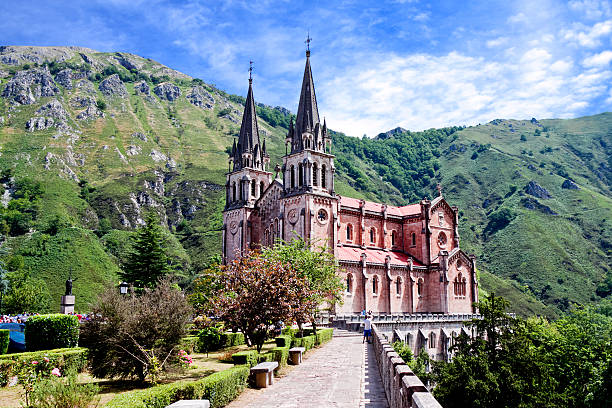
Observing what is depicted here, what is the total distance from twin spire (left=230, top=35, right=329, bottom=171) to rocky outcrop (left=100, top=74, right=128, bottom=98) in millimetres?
118238

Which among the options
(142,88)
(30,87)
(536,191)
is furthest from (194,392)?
(142,88)

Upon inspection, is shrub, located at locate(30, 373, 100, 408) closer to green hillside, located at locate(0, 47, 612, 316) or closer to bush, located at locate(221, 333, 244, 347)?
bush, located at locate(221, 333, 244, 347)

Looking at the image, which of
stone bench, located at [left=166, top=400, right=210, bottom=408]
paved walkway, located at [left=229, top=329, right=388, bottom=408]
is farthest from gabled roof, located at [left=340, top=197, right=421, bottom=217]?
stone bench, located at [left=166, top=400, right=210, bottom=408]

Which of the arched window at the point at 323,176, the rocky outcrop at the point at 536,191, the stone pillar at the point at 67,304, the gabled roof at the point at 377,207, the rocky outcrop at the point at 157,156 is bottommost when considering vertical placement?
the stone pillar at the point at 67,304

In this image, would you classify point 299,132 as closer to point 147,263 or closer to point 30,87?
point 147,263

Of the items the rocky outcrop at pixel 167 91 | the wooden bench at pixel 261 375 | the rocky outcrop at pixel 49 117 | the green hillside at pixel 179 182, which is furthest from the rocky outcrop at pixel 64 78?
the wooden bench at pixel 261 375

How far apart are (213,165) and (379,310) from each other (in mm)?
87747

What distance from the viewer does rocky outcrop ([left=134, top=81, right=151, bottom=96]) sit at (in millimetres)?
175625

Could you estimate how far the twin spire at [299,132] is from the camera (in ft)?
168

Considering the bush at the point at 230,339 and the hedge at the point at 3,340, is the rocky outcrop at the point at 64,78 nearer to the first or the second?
the bush at the point at 230,339

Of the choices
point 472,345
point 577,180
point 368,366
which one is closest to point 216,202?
point 472,345

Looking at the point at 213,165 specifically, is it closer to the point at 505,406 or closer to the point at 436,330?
the point at 436,330

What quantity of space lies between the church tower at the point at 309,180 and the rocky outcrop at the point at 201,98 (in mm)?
138726

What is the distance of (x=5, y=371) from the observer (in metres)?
15.7
